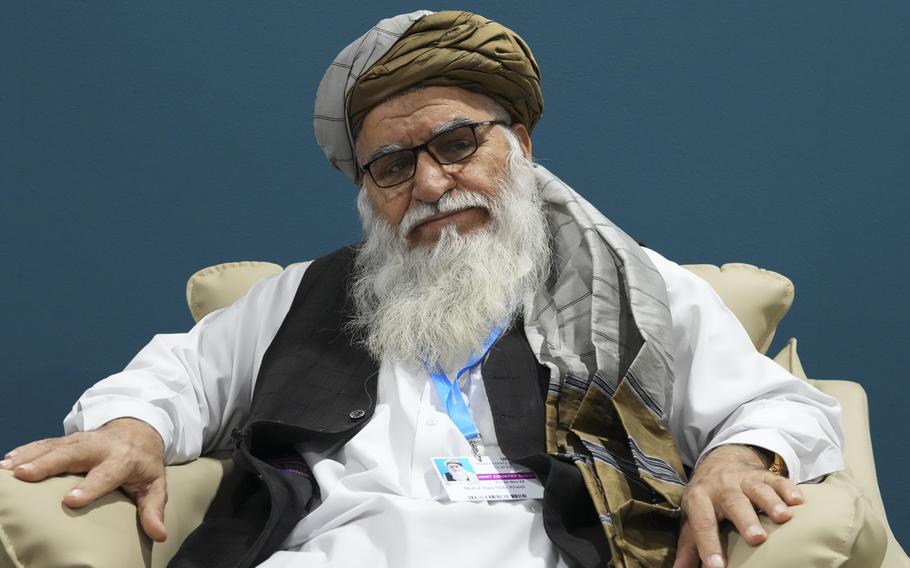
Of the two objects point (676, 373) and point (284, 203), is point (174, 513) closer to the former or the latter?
point (676, 373)

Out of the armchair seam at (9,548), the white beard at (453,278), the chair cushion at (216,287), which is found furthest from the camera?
the chair cushion at (216,287)

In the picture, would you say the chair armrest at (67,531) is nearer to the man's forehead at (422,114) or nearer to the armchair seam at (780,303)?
the man's forehead at (422,114)

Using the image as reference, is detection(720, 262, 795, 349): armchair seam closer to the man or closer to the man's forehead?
the man

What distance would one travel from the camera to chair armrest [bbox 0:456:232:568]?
170 centimetres

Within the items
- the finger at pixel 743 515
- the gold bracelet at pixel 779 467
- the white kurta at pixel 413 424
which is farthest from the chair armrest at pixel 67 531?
the gold bracelet at pixel 779 467

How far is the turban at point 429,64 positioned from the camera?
7.80ft

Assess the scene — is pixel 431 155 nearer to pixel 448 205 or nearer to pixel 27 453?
pixel 448 205

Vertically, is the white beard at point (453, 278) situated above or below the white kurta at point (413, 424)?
above

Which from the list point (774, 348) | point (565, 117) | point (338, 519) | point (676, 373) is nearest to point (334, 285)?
point (338, 519)

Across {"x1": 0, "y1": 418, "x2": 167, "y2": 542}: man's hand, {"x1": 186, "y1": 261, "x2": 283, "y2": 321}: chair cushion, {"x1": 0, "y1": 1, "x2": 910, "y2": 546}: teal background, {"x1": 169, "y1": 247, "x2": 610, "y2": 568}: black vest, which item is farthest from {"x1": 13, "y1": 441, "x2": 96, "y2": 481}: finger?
{"x1": 0, "y1": 1, "x2": 910, "y2": 546}: teal background

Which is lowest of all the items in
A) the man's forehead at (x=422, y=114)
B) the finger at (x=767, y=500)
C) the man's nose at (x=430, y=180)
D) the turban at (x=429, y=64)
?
the finger at (x=767, y=500)

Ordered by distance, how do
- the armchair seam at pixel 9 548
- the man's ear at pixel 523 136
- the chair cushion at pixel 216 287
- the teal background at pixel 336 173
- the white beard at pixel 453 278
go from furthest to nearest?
the teal background at pixel 336 173
the chair cushion at pixel 216 287
the man's ear at pixel 523 136
the white beard at pixel 453 278
the armchair seam at pixel 9 548

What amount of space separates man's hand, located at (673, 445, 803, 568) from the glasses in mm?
1008

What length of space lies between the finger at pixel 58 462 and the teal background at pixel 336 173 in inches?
56.6
